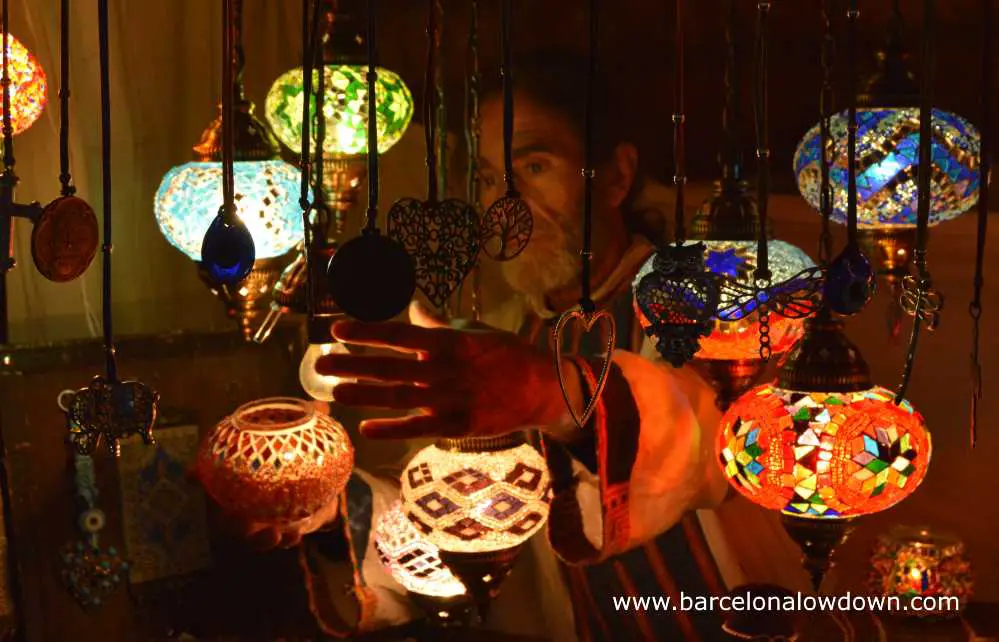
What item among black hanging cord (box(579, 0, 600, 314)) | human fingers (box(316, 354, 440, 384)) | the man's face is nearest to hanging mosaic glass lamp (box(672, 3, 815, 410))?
black hanging cord (box(579, 0, 600, 314))

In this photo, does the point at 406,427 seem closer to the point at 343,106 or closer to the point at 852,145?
the point at 343,106

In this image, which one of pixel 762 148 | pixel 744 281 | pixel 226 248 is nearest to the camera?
pixel 226 248

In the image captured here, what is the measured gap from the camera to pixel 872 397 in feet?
5.75

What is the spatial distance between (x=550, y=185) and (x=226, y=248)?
1531 millimetres

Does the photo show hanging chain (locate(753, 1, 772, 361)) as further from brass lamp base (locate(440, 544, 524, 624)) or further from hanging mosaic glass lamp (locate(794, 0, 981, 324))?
brass lamp base (locate(440, 544, 524, 624))

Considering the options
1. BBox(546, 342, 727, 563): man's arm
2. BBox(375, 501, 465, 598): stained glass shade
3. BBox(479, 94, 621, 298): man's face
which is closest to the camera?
BBox(375, 501, 465, 598): stained glass shade

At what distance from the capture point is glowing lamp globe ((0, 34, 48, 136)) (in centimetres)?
216

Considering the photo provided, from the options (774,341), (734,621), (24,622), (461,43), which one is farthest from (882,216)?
(24,622)

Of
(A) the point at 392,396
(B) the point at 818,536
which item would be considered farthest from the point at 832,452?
(A) the point at 392,396

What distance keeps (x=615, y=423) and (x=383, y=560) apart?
54 centimetres

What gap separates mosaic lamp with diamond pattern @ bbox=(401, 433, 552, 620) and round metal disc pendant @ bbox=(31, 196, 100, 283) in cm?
76

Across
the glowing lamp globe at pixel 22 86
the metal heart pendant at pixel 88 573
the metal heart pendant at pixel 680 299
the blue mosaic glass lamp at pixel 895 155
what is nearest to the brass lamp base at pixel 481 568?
the metal heart pendant at pixel 680 299

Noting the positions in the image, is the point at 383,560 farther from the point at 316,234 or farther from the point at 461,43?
the point at 461,43

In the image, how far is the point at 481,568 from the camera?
6.75ft
